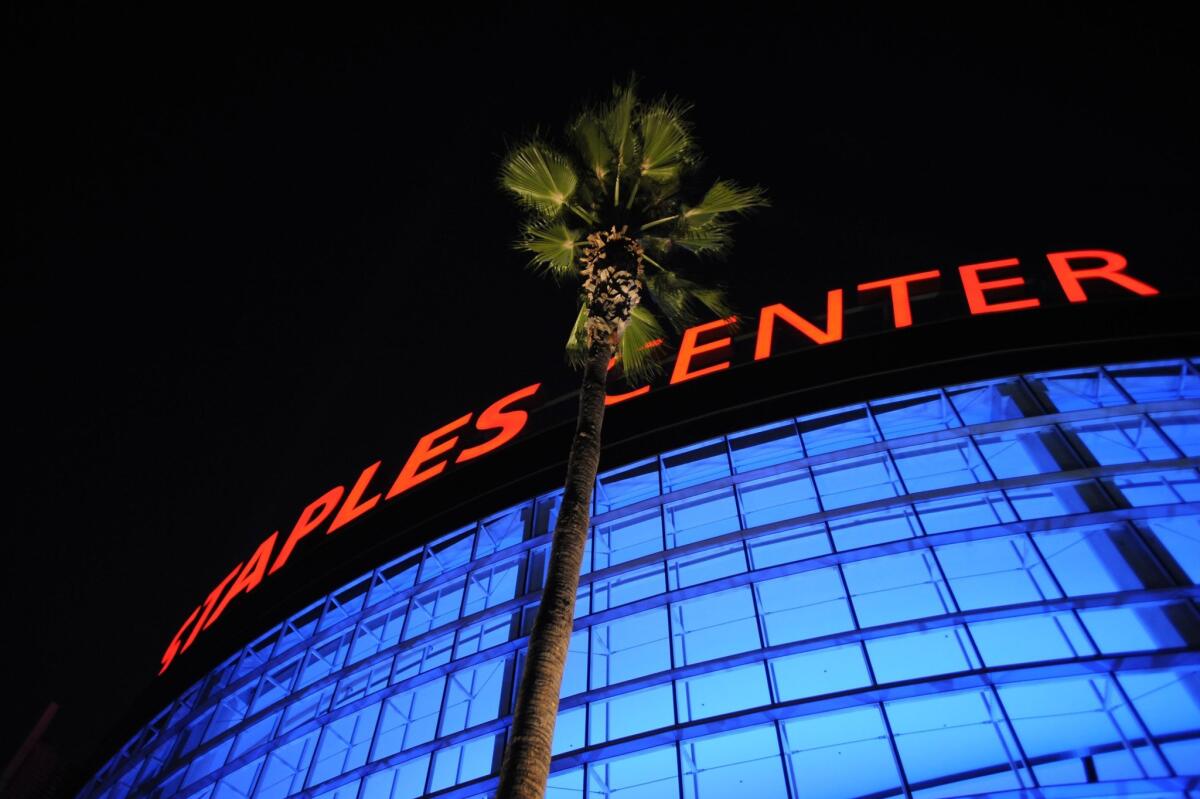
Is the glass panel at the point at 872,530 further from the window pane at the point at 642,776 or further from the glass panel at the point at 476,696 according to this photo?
the glass panel at the point at 476,696

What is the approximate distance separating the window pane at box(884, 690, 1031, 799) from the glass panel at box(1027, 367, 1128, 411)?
7.56 m

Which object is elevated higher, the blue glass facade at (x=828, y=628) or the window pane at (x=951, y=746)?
the blue glass facade at (x=828, y=628)

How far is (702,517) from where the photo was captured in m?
20.5

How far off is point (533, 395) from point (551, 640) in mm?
15860

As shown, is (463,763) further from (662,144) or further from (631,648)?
(662,144)

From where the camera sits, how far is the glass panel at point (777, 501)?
19547 mm

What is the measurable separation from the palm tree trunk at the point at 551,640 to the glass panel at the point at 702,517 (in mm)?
9252

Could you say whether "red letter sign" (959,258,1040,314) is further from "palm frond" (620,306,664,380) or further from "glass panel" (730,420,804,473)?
"palm frond" (620,306,664,380)

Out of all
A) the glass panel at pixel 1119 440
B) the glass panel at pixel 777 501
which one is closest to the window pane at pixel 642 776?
the glass panel at pixel 777 501

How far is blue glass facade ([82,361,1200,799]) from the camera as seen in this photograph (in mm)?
13039

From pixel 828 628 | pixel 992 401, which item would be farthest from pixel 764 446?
pixel 992 401

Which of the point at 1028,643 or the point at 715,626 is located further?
the point at 715,626

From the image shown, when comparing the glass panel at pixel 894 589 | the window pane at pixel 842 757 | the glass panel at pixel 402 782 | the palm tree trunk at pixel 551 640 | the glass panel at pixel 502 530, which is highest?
the glass panel at pixel 502 530

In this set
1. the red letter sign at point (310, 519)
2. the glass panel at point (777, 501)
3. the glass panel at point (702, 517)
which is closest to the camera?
the glass panel at point (777, 501)
